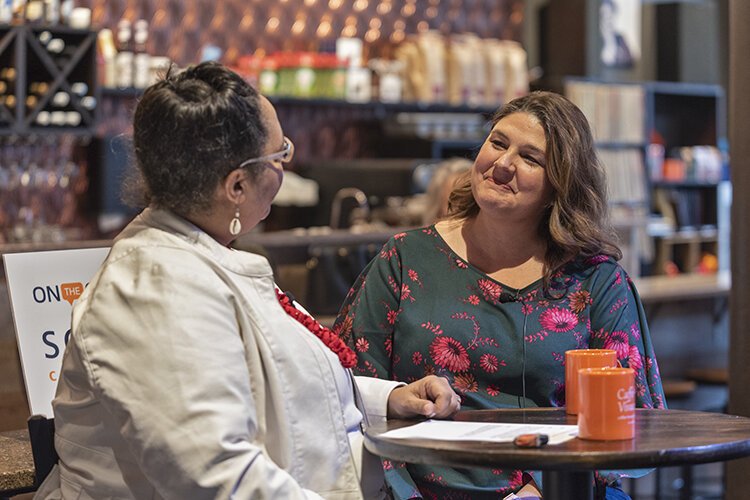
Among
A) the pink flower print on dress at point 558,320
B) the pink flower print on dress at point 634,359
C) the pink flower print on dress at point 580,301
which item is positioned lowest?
the pink flower print on dress at point 634,359

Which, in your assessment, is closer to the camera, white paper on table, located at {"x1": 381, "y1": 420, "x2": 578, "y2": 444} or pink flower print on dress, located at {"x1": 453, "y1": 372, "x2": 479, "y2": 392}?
white paper on table, located at {"x1": 381, "y1": 420, "x2": 578, "y2": 444}

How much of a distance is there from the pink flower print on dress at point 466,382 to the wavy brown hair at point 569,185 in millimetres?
272

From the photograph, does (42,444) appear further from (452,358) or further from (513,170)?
(513,170)

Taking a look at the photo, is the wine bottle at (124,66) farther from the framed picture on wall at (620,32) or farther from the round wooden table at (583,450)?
the round wooden table at (583,450)

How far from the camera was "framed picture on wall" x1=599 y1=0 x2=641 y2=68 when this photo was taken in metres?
9.20

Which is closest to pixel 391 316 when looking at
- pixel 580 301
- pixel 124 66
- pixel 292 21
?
pixel 580 301

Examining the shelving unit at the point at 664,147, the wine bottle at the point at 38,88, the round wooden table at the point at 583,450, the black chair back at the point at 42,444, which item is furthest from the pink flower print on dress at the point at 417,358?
the shelving unit at the point at 664,147

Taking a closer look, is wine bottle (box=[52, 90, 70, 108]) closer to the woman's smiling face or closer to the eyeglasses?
the woman's smiling face

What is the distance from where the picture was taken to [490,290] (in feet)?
8.50

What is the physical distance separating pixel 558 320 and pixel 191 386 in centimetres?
109

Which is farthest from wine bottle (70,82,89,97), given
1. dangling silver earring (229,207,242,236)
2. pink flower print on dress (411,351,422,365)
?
dangling silver earring (229,207,242,236)

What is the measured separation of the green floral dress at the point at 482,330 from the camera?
2.51 meters

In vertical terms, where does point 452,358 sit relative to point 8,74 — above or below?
below

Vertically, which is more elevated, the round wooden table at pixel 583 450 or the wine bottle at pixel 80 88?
the wine bottle at pixel 80 88
